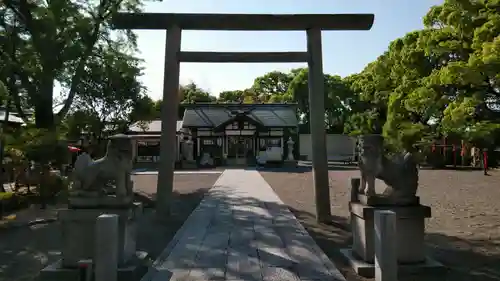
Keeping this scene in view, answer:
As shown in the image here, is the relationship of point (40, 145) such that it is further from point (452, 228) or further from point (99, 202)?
point (452, 228)

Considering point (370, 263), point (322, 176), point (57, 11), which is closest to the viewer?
point (370, 263)

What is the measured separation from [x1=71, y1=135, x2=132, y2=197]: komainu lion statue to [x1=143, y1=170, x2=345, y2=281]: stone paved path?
3.89 feet

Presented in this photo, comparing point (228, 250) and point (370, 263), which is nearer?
point (370, 263)

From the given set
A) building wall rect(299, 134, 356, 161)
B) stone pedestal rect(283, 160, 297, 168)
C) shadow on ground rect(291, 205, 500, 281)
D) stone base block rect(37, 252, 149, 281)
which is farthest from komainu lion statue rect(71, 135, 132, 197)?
building wall rect(299, 134, 356, 161)

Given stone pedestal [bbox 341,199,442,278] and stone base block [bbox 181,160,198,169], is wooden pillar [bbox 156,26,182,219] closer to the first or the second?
stone pedestal [bbox 341,199,442,278]

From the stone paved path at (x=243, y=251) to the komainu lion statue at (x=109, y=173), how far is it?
119 centimetres

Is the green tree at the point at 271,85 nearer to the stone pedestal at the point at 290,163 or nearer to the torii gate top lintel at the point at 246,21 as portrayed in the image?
the stone pedestal at the point at 290,163

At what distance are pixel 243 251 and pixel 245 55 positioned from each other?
456cm

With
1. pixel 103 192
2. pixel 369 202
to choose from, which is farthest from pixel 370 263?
pixel 103 192

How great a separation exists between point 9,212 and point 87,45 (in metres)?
4.81

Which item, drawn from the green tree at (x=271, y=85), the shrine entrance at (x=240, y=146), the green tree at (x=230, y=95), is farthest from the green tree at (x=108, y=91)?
the green tree at (x=230, y=95)

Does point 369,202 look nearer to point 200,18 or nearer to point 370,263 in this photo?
point 370,263

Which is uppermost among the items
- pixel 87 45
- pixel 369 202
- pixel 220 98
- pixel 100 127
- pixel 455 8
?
pixel 220 98

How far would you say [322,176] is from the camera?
8.61m
